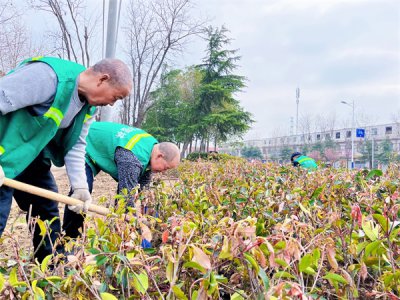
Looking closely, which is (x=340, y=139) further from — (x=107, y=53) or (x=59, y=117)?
(x=59, y=117)

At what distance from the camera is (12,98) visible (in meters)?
1.90

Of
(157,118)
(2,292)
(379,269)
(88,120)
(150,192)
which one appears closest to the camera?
(2,292)

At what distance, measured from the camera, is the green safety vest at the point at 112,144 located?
2.84 metres

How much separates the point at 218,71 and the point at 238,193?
2440cm

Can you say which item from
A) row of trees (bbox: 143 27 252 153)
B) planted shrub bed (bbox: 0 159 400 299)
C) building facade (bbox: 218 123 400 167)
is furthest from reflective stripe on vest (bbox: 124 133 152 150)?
building facade (bbox: 218 123 400 167)

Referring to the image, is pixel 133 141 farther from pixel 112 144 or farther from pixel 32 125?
pixel 32 125

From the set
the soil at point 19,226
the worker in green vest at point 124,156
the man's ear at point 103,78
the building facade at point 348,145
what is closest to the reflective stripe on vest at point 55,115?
the man's ear at point 103,78

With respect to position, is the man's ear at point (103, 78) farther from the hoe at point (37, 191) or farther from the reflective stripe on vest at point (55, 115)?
the hoe at point (37, 191)

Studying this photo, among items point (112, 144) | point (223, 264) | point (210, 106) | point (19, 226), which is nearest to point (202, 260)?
point (223, 264)

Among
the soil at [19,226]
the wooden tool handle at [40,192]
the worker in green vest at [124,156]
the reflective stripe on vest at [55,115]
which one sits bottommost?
the soil at [19,226]

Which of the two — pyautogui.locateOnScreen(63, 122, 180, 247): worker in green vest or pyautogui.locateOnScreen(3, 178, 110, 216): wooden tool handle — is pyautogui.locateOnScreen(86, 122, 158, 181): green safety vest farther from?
pyautogui.locateOnScreen(3, 178, 110, 216): wooden tool handle

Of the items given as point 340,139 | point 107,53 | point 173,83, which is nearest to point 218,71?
point 173,83

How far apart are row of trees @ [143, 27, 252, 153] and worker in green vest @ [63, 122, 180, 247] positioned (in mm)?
20966

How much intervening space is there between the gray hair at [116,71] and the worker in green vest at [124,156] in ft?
2.50
